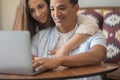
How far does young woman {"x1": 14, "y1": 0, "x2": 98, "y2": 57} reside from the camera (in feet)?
4.46

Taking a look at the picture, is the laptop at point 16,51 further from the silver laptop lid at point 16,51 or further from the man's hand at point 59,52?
the man's hand at point 59,52

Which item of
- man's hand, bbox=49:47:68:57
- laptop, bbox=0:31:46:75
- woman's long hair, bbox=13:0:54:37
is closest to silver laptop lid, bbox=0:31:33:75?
laptop, bbox=0:31:46:75

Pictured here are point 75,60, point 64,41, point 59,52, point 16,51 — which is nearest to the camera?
point 16,51

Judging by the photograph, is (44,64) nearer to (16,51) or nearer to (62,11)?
(16,51)

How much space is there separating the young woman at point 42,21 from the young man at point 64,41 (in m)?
0.03

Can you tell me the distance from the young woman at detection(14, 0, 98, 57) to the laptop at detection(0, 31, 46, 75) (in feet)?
1.15

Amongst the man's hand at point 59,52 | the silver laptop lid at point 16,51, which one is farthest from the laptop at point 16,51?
the man's hand at point 59,52

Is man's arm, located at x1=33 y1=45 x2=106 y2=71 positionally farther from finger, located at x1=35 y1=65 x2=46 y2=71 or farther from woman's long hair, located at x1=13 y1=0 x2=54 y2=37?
woman's long hair, located at x1=13 y1=0 x2=54 y2=37

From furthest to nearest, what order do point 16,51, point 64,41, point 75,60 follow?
1. point 64,41
2. point 75,60
3. point 16,51

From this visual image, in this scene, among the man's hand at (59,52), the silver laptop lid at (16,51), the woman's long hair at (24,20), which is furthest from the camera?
the woman's long hair at (24,20)

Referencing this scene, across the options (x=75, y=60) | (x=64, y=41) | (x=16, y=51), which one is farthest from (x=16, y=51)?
(x=64, y=41)

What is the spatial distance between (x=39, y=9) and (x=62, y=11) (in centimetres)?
15

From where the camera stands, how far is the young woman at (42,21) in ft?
4.46

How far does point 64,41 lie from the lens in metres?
1.46
